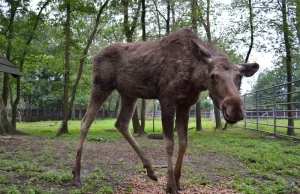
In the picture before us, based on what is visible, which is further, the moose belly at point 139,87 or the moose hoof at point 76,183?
the moose hoof at point 76,183

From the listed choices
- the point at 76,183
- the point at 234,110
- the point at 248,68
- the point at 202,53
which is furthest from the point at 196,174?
the point at 234,110

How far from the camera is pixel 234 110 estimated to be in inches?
106

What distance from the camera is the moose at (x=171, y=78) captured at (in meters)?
3.13

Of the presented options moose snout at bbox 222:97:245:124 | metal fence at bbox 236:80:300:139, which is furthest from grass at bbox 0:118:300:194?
metal fence at bbox 236:80:300:139

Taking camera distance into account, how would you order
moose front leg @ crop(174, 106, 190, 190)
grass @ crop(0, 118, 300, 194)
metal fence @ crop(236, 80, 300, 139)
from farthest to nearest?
1. metal fence @ crop(236, 80, 300, 139)
2. grass @ crop(0, 118, 300, 194)
3. moose front leg @ crop(174, 106, 190, 190)

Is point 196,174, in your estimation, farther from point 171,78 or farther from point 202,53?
point 202,53

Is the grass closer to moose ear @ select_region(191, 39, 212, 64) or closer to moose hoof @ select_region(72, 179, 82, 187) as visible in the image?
moose hoof @ select_region(72, 179, 82, 187)

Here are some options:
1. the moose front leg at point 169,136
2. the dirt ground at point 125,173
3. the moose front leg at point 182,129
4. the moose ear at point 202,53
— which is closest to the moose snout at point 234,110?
the moose ear at point 202,53

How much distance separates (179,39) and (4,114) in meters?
12.1

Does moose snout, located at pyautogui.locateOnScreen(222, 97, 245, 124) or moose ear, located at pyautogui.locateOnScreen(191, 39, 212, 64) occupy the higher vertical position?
moose ear, located at pyautogui.locateOnScreen(191, 39, 212, 64)

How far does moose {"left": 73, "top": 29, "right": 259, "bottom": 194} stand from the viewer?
10.3ft

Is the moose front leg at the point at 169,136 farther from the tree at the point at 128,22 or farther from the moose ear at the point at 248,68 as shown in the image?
the tree at the point at 128,22

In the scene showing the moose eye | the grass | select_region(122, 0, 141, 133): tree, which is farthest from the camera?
select_region(122, 0, 141, 133): tree

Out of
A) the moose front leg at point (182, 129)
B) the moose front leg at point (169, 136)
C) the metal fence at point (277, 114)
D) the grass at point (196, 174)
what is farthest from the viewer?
the metal fence at point (277, 114)
